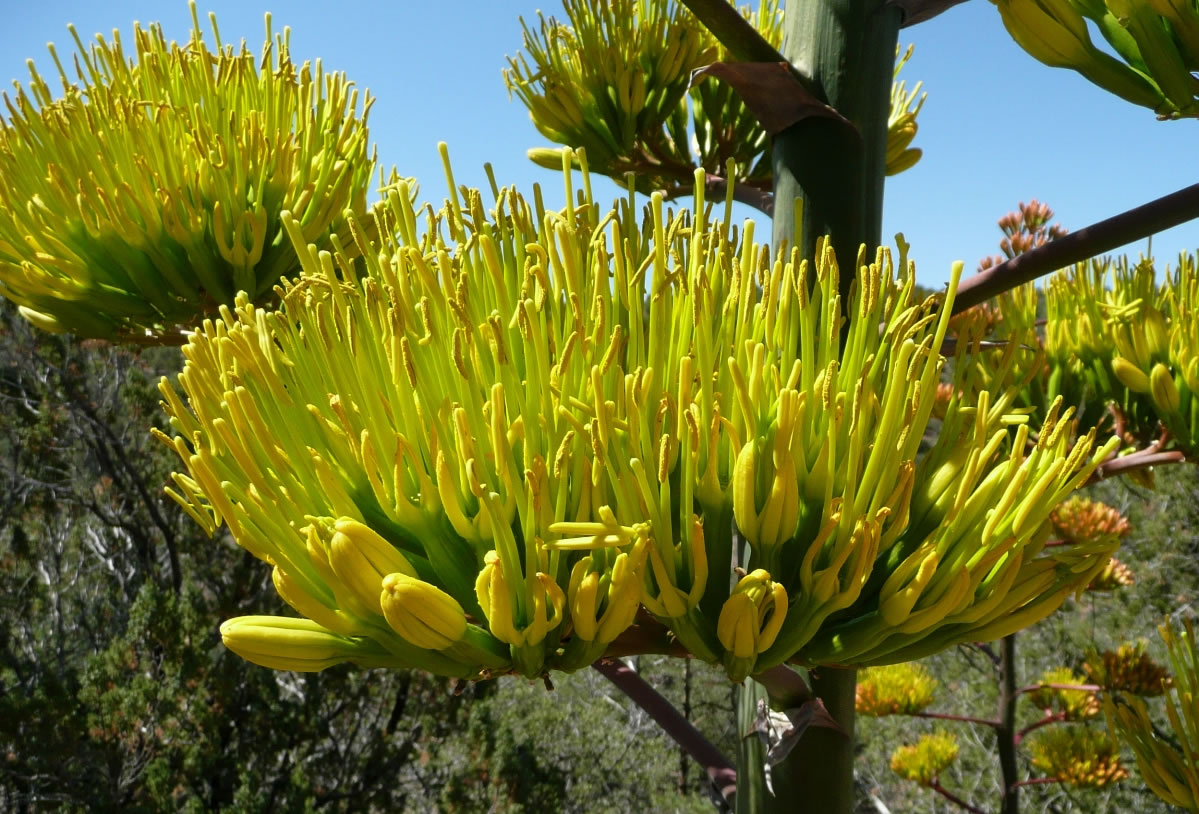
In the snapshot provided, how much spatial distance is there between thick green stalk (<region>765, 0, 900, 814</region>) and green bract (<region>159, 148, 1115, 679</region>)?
0.17 meters

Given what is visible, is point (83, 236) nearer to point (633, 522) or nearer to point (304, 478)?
point (304, 478)

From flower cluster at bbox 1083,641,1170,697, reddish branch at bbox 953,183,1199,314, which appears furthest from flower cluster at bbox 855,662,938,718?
reddish branch at bbox 953,183,1199,314

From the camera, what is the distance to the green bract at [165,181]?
2.62 feet

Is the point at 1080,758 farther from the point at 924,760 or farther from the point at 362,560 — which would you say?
the point at 362,560

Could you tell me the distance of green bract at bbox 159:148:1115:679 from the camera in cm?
44

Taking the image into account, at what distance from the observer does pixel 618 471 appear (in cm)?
48

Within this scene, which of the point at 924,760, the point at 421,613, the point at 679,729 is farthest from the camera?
the point at 924,760

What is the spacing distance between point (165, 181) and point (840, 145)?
61 cm

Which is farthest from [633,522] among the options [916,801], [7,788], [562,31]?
[916,801]

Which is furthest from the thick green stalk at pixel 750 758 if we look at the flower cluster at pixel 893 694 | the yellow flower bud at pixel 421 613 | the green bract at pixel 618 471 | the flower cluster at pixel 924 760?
the flower cluster at pixel 924 760

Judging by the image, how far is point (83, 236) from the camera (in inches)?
32.1

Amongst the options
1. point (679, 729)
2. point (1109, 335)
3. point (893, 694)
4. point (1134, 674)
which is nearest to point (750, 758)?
point (679, 729)

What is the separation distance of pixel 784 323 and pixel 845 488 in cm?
10

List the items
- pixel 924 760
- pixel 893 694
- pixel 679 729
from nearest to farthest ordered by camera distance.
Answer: pixel 679 729, pixel 893 694, pixel 924 760
